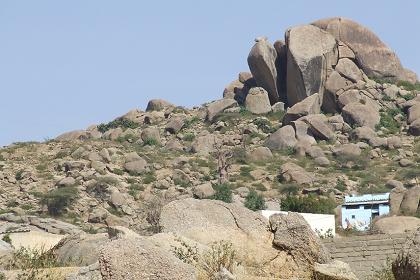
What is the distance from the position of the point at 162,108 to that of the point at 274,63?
29.5ft

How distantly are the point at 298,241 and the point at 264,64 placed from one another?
44.3 metres

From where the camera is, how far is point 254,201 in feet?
143

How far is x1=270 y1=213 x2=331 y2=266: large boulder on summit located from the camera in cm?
1255

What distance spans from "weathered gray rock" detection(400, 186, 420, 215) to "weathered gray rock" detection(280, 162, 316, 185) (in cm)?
796

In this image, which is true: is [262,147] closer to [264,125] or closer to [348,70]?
[264,125]

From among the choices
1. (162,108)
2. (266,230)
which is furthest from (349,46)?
(266,230)

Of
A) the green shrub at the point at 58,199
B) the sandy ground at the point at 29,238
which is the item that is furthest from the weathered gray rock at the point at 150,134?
the sandy ground at the point at 29,238

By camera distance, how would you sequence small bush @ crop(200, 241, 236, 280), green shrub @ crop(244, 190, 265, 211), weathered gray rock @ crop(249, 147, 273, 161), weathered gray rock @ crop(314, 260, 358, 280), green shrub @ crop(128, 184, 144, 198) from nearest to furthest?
small bush @ crop(200, 241, 236, 280) < weathered gray rock @ crop(314, 260, 358, 280) < green shrub @ crop(244, 190, 265, 211) < green shrub @ crop(128, 184, 144, 198) < weathered gray rock @ crop(249, 147, 273, 161)

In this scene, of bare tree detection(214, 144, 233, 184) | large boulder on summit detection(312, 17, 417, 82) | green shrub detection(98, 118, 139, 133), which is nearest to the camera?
bare tree detection(214, 144, 233, 184)

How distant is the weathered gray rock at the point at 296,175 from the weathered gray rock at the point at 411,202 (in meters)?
7.96

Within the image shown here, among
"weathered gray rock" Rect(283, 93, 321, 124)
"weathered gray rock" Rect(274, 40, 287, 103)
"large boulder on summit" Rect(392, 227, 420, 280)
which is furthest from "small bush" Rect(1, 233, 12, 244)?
"weathered gray rock" Rect(274, 40, 287, 103)

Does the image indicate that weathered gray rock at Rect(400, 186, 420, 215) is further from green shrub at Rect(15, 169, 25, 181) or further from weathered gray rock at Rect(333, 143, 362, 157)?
green shrub at Rect(15, 169, 25, 181)

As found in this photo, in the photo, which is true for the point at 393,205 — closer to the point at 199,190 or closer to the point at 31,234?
the point at 199,190

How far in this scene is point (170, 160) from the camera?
52094 millimetres
